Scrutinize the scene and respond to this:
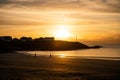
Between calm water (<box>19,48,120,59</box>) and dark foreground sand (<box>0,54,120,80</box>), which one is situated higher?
dark foreground sand (<box>0,54,120,80</box>)

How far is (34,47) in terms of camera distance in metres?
155

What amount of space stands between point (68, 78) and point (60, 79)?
0.96 m

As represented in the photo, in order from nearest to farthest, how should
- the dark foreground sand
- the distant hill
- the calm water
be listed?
the dark foreground sand
the calm water
the distant hill

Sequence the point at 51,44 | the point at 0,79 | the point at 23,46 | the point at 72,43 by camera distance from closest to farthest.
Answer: the point at 0,79
the point at 23,46
the point at 51,44
the point at 72,43

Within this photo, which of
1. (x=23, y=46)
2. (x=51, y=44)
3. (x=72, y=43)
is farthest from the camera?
(x=72, y=43)

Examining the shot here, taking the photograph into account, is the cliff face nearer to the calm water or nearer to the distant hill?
the distant hill

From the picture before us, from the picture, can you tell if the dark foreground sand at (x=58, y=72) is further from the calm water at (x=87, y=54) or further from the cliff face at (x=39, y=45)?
the cliff face at (x=39, y=45)

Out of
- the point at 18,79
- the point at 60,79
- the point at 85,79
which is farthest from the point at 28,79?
the point at 85,79

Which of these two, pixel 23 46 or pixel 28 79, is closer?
pixel 28 79

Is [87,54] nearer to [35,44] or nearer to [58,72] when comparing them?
[58,72]

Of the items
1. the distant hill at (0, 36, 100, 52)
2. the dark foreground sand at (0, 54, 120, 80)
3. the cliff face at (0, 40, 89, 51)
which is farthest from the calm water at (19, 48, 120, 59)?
the cliff face at (0, 40, 89, 51)

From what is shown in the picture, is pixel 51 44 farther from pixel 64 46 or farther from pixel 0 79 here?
pixel 0 79

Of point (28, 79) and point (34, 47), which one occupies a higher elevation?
point (28, 79)

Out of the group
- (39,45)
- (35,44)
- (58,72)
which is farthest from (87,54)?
(35,44)
